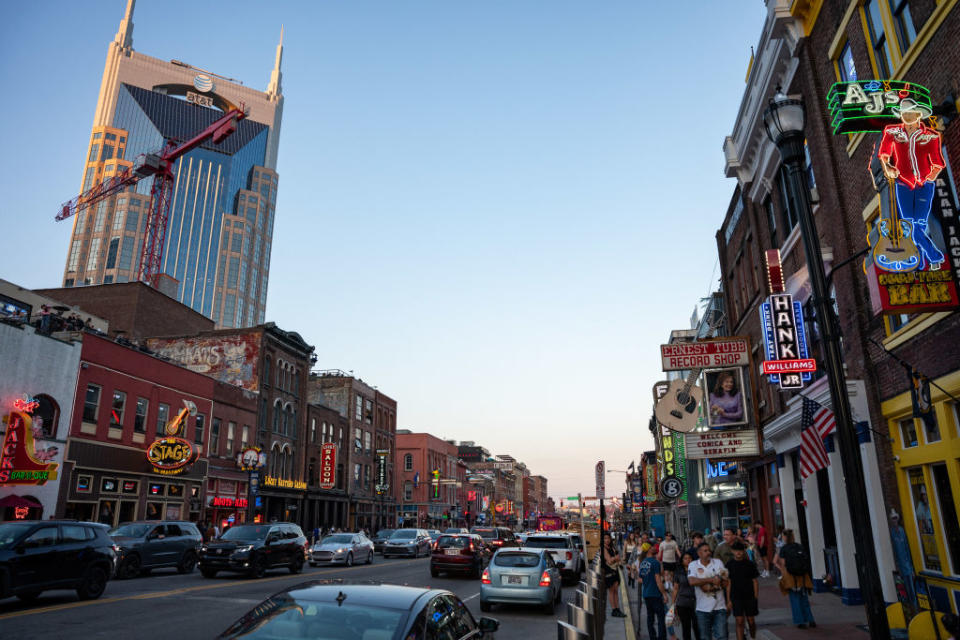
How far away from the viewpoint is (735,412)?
75.6 feet

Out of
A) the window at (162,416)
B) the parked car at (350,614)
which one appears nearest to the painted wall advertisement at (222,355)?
the window at (162,416)

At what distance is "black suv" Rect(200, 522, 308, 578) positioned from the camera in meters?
20.2

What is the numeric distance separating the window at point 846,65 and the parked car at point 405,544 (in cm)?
2946

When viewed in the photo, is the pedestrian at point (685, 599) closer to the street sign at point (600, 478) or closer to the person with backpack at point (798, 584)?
the person with backpack at point (798, 584)

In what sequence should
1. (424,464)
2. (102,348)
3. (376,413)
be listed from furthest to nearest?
1. (424,464)
2. (376,413)
3. (102,348)

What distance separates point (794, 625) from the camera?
40.3 feet

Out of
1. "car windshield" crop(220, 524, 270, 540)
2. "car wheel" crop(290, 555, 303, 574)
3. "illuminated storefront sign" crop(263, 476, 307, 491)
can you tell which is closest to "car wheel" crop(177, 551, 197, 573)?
"car windshield" crop(220, 524, 270, 540)

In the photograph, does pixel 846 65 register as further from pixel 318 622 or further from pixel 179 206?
pixel 179 206

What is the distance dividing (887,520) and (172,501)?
32.9 metres

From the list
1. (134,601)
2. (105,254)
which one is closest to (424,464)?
(134,601)

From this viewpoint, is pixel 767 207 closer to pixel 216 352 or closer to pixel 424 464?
pixel 216 352

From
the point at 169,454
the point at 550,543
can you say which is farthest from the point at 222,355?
the point at 550,543

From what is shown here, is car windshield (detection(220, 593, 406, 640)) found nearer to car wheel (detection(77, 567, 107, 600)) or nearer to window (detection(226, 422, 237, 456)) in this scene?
car wheel (detection(77, 567, 107, 600))

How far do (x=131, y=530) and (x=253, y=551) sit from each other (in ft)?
13.7
